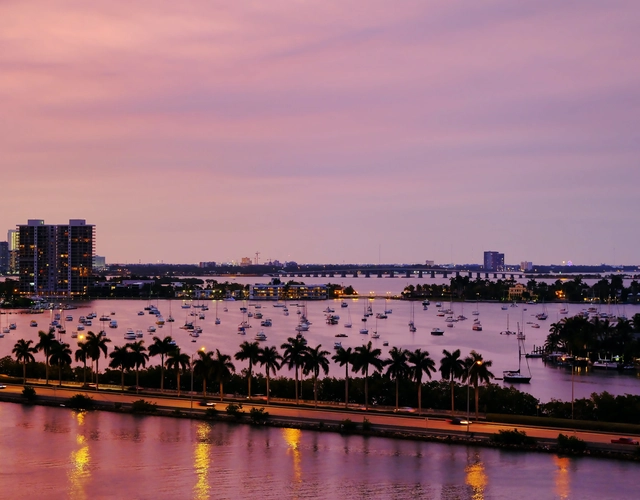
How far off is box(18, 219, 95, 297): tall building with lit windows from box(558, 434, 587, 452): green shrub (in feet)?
481

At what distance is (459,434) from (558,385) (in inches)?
871


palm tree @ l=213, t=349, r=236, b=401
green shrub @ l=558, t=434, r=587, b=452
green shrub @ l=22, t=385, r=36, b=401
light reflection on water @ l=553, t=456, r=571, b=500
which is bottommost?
light reflection on water @ l=553, t=456, r=571, b=500

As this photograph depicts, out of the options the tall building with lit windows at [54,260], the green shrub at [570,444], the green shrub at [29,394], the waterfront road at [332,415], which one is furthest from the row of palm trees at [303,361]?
the tall building with lit windows at [54,260]

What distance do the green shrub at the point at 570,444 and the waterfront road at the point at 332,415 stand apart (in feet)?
1.91

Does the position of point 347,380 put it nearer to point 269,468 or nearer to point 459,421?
point 459,421

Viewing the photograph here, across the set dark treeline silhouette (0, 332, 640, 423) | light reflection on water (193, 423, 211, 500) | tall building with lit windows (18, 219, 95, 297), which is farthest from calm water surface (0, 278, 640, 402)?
tall building with lit windows (18, 219, 95, 297)

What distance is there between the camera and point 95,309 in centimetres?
12362

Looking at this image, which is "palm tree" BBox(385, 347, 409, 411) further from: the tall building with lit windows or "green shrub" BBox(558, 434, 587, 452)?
the tall building with lit windows

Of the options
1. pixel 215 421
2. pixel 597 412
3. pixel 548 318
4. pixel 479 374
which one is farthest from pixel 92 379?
pixel 548 318

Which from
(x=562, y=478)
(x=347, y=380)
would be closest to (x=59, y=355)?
(x=347, y=380)

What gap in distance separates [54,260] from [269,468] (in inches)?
5873

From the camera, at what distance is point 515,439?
28312 millimetres

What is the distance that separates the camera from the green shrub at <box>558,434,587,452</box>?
27.3 meters

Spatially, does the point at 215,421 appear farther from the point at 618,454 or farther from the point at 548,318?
the point at 548,318
